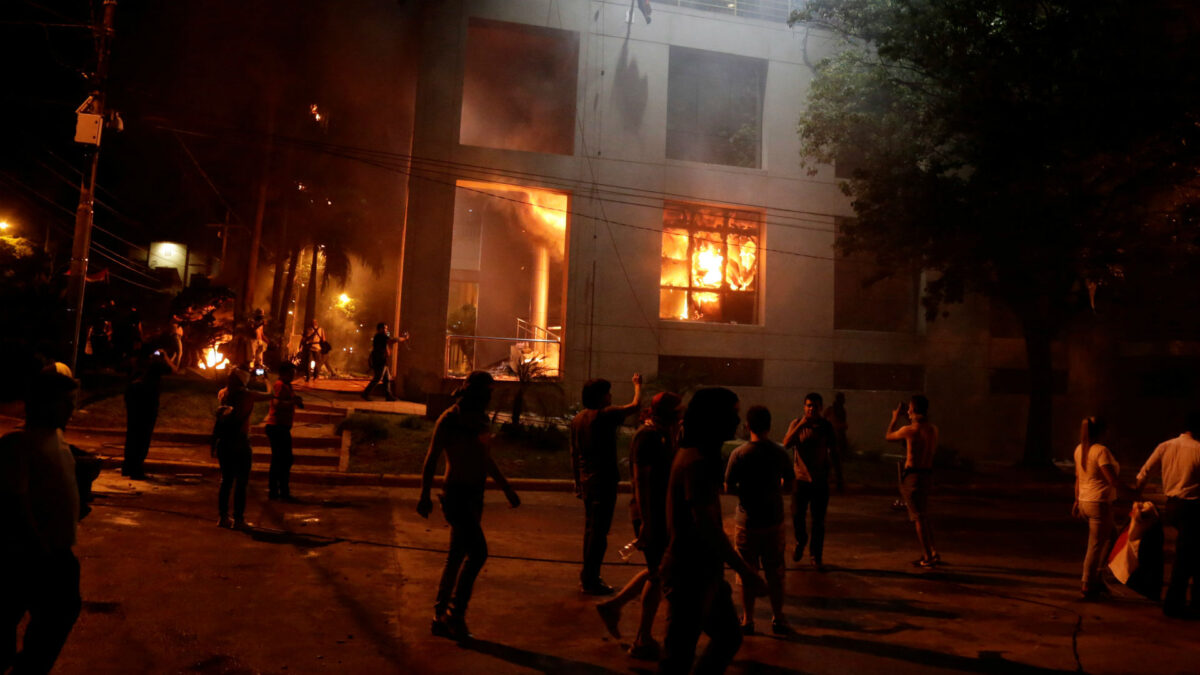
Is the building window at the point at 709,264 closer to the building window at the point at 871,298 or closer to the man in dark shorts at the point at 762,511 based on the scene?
the building window at the point at 871,298

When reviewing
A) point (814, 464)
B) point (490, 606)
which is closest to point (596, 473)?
point (490, 606)

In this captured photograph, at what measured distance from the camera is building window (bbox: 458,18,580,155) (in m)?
21.2

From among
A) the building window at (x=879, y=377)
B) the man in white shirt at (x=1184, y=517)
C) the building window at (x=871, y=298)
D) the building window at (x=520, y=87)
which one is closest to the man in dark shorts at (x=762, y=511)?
the man in white shirt at (x=1184, y=517)

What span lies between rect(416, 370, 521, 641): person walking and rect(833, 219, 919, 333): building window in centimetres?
1863

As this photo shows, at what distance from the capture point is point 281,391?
32.9 feet

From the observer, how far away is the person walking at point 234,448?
8.31 m

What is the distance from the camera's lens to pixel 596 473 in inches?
256

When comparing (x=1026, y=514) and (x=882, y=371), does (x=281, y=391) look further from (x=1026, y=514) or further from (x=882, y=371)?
(x=882, y=371)

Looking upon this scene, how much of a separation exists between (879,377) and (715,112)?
9128 millimetres

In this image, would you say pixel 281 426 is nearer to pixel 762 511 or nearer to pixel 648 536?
pixel 648 536

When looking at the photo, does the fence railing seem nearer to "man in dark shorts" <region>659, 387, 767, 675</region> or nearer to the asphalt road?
the asphalt road

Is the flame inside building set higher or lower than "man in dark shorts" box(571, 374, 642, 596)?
higher

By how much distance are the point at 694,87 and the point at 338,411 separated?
45.3 feet

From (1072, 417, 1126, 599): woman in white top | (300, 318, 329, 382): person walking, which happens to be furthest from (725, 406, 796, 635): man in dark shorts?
(300, 318, 329, 382): person walking
